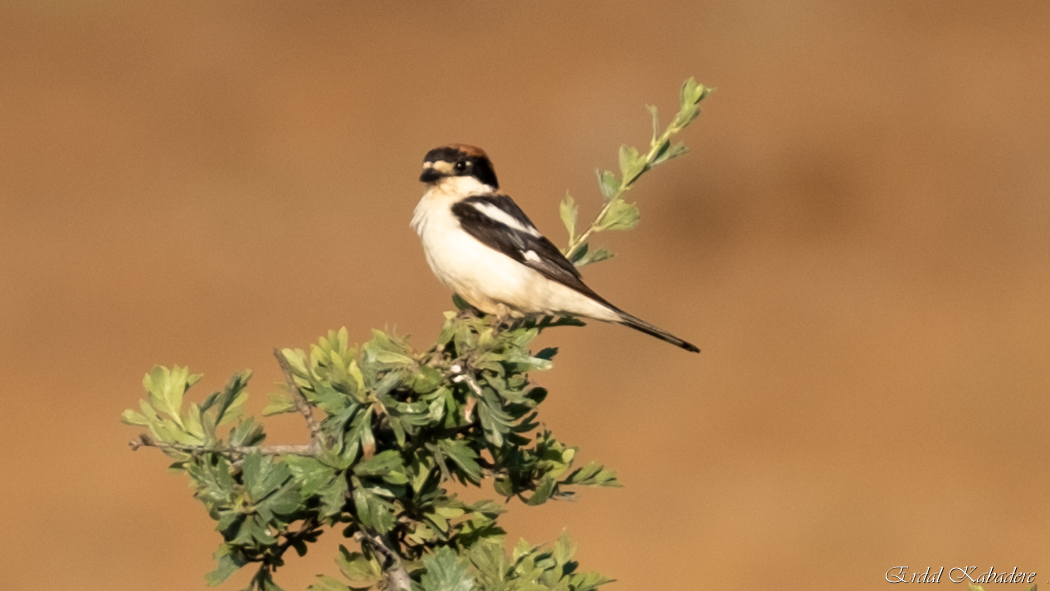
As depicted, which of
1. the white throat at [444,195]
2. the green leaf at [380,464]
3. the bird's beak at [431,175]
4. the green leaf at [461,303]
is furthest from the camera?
the bird's beak at [431,175]

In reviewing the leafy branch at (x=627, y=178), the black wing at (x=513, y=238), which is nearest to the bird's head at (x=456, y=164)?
the black wing at (x=513, y=238)

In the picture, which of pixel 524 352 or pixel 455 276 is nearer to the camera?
pixel 524 352

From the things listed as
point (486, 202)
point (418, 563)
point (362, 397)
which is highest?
point (486, 202)

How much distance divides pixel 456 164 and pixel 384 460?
314cm

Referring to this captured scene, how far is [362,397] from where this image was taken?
88.8 inches

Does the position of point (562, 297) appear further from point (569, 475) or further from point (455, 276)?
point (569, 475)

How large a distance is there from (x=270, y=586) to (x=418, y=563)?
0.36m

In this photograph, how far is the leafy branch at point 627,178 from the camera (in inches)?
128

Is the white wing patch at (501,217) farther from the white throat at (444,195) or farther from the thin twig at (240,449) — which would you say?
the thin twig at (240,449)

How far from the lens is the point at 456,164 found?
17.1ft

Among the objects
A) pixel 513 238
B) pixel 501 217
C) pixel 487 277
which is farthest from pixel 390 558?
pixel 501 217

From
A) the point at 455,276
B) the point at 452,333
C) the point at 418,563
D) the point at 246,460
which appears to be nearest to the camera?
the point at 246,460

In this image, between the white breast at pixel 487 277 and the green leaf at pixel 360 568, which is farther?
the white breast at pixel 487 277

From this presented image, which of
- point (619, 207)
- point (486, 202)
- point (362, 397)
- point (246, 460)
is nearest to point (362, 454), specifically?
point (362, 397)
